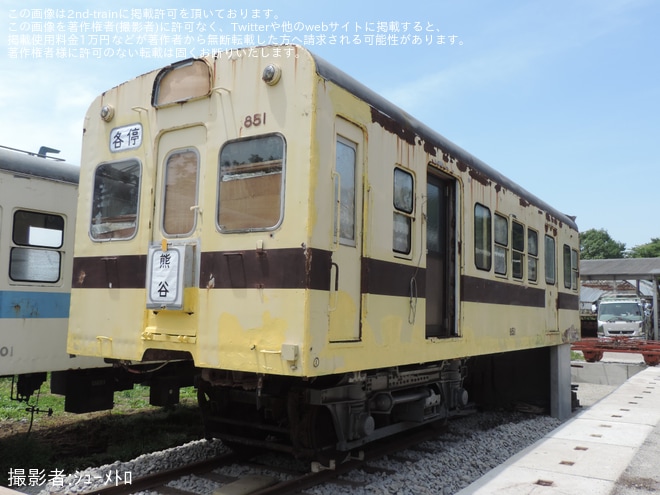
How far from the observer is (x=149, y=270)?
188 inches

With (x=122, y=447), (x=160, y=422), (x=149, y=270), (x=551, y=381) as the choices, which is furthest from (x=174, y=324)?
(x=551, y=381)

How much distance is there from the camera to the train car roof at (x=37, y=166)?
643cm

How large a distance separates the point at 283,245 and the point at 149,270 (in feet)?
4.23

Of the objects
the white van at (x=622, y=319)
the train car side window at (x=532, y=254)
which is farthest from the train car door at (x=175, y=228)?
the white van at (x=622, y=319)

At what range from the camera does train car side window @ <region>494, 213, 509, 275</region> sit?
24.6 ft

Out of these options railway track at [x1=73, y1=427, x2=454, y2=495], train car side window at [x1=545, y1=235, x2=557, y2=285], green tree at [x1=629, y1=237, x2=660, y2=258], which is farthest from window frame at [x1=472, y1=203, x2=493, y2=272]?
green tree at [x1=629, y1=237, x2=660, y2=258]

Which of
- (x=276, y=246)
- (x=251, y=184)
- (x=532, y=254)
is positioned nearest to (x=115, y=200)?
(x=251, y=184)

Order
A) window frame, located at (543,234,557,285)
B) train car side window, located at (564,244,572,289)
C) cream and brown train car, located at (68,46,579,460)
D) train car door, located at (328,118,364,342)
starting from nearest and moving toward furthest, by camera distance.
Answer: cream and brown train car, located at (68,46,579,460) → train car door, located at (328,118,364,342) → window frame, located at (543,234,557,285) → train car side window, located at (564,244,572,289)

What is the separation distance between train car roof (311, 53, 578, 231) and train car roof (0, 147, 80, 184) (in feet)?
12.9

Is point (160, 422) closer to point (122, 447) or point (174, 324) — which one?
point (122, 447)

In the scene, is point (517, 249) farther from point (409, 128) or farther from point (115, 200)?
point (115, 200)

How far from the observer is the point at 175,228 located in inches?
191

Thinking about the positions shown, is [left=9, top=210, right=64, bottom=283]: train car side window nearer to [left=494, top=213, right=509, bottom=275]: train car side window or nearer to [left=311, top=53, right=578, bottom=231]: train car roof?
[left=311, top=53, right=578, bottom=231]: train car roof

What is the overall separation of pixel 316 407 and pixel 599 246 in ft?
233
